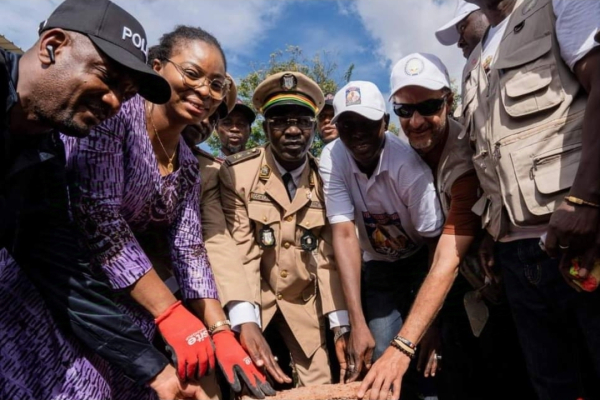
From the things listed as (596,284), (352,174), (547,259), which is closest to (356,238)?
(352,174)

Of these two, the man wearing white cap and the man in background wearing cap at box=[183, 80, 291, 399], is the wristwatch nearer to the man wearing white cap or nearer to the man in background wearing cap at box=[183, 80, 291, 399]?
the man in background wearing cap at box=[183, 80, 291, 399]

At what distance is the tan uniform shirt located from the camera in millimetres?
2883

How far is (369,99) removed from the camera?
9.34 feet

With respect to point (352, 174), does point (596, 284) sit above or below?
below

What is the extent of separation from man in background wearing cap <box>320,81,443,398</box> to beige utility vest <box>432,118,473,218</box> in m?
0.10

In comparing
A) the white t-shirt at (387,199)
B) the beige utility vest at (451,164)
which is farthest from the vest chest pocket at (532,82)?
the white t-shirt at (387,199)

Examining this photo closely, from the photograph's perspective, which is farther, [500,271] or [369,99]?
[369,99]

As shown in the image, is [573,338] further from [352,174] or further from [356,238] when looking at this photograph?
[352,174]

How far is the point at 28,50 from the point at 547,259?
203 centimetres

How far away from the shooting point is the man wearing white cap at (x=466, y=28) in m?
3.19

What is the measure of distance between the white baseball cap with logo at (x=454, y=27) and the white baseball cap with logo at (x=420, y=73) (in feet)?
2.66

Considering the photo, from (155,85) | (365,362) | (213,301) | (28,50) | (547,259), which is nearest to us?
(28,50)

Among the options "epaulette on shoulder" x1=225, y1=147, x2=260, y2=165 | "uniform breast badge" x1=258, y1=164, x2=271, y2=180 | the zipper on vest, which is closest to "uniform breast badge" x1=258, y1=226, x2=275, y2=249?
"uniform breast badge" x1=258, y1=164, x2=271, y2=180

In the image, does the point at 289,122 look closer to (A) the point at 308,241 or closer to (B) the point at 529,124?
(A) the point at 308,241
